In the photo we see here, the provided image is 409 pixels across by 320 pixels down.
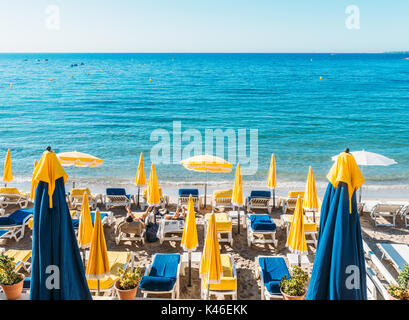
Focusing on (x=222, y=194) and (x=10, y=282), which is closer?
(x=10, y=282)

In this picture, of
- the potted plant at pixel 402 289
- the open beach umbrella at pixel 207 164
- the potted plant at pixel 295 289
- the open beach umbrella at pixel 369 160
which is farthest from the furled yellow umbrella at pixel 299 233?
the open beach umbrella at pixel 207 164

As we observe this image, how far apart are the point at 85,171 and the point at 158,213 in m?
9.80

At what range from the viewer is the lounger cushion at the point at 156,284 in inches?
263

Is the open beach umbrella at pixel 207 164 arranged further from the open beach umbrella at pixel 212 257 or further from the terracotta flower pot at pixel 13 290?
the terracotta flower pot at pixel 13 290

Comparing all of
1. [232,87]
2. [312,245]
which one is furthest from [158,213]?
[232,87]

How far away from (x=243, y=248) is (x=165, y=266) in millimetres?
2818

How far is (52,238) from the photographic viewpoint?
15.4ft

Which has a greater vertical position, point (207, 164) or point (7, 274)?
point (207, 164)

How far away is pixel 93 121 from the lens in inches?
1361

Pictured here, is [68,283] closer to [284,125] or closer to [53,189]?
[53,189]

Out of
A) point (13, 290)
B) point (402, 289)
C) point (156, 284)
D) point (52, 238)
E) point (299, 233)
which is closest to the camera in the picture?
point (52, 238)

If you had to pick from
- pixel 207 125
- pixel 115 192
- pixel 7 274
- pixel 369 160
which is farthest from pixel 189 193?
pixel 207 125

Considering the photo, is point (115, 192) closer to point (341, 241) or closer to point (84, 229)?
point (84, 229)

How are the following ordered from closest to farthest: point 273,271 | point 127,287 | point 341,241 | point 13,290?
point 341,241, point 13,290, point 127,287, point 273,271
